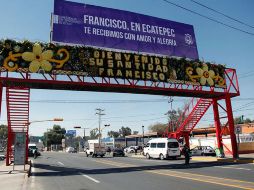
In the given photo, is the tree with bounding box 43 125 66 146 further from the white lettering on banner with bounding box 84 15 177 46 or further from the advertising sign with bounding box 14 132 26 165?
the advertising sign with bounding box 14 132 26 165

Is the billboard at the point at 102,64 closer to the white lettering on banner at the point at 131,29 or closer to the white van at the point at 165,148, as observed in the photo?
the white lettering on banner at the point at 131,29

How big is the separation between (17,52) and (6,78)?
2242 mm

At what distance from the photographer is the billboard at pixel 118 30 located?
1026 inches

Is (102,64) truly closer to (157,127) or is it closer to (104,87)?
(104,87)

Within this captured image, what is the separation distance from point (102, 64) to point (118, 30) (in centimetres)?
407

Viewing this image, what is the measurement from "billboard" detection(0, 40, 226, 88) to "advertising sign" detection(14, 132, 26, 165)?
15.3 ft

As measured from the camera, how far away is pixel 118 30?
27781 mm

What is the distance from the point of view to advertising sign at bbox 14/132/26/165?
21.5m

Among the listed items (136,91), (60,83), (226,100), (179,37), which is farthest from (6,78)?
(226,100)

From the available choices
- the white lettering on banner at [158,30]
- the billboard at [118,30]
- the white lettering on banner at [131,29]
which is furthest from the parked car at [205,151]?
the white lettering on banner at [158,30]

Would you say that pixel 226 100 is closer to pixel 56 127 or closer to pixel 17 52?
pixel 17 52

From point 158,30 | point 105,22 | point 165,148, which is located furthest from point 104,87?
point 165,148

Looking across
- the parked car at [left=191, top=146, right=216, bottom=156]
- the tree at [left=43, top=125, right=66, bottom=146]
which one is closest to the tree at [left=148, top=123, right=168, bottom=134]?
the tree at [left=43, top=125, right=66, bottom=146]

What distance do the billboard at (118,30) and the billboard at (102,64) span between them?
1.19m
